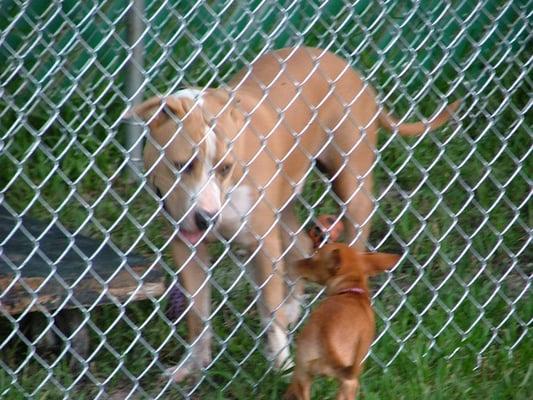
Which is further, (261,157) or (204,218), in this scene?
(261,157)

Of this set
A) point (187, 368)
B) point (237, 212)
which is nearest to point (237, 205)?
point (237, 212)

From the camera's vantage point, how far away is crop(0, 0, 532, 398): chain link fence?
3.35 meters

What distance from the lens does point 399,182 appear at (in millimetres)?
4754

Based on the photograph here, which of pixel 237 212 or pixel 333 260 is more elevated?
pixel 333 260

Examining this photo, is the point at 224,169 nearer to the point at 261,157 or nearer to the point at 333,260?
the point at 261,157

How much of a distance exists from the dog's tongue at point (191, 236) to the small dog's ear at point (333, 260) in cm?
51

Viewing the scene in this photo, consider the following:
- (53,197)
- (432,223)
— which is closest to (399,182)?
(432,223)

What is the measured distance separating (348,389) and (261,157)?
0.95 meters

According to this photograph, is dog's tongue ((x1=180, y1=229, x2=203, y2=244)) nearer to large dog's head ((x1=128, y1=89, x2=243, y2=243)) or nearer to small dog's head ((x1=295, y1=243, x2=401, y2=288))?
large dog's head ((x1=128, y1=89, x2=243, y2=243))

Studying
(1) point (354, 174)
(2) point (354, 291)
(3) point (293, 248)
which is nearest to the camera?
(2) point (354, 291)

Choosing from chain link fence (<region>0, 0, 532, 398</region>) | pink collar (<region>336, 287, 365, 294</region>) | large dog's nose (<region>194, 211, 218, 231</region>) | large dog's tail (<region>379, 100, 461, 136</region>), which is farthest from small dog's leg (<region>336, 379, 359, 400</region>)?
large dog's tail (<region>379, 100, 461, 136</region>)

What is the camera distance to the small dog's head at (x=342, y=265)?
317 cm

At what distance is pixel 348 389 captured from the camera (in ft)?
10.0

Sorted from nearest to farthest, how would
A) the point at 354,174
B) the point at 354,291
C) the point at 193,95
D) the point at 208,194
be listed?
1. the point at 354,291
2. the point at 208,194
3. the point at 193,95
4. the point at 354,174
